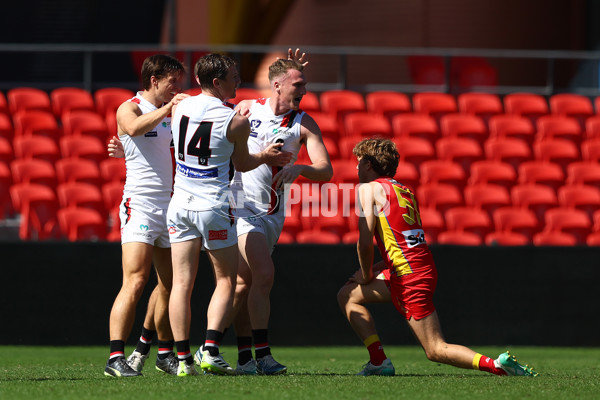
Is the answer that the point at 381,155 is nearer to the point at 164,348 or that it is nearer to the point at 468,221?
the point at 164,348

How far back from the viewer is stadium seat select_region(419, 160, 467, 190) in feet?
36.6

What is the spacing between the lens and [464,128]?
1207 cm

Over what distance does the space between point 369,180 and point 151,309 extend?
1616mm

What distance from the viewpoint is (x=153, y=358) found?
24.1ft

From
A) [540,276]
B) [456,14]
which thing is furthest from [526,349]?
[456,14]

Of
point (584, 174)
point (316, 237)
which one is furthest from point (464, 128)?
point (316, 237)

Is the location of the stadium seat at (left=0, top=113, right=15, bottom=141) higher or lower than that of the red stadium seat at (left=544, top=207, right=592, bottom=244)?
higher

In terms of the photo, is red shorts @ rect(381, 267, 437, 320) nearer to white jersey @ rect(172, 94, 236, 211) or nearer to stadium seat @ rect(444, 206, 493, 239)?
white jersey @ rect(172, 94, 236, 211)

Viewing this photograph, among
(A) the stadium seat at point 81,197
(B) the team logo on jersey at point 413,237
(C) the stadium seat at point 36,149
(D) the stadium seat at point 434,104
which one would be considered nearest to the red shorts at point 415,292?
(B) the team logo on jersey at point 413,237

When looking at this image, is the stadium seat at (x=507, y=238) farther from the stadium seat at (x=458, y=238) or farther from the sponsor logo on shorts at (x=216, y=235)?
the sponsor logo on shorts at (x=216, y=235)


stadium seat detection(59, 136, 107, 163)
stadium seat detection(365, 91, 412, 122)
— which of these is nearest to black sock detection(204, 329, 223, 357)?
stadium seat detection(59, 136, 107, 163)

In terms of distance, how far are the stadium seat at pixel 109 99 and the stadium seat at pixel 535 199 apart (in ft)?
16.9

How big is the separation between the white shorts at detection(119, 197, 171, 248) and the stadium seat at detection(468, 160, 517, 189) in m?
6.55

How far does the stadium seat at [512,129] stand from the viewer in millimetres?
12172
